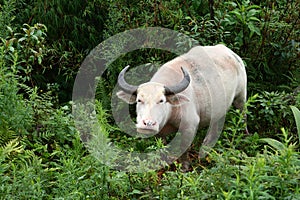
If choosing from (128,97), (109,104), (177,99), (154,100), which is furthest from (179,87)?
(109,104)

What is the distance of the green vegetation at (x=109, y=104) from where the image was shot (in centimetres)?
472

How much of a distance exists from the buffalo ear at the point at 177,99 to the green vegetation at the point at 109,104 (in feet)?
1.58

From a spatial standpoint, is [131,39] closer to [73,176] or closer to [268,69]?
[268,69]

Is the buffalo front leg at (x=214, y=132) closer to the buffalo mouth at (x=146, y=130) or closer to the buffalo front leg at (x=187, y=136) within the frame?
the buffalo front leg at (x=187, y=136)

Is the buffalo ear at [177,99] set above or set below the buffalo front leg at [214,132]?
above

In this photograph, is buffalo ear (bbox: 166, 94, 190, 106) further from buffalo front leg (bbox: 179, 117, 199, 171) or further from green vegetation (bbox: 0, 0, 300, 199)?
green vegetation (bbox: 0, 0, 300, 199)

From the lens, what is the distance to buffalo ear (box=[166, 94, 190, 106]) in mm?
6261

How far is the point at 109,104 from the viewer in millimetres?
7832

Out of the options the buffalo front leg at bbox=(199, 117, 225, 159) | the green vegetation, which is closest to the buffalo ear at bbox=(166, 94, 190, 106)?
the green vegetation

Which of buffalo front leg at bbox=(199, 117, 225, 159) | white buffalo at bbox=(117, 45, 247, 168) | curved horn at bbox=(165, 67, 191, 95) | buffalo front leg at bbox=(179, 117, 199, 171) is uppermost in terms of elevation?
curved horn at bbox=(165, 67, 191, 95)

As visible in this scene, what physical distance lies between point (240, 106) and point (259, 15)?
5.34ft

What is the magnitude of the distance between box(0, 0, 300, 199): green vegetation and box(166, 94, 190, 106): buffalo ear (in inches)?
19.0

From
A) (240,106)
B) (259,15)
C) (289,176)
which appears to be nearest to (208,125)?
(240,106)

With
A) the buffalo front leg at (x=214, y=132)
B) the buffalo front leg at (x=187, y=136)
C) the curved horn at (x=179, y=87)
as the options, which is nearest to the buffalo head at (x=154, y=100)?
the curved horn at (x=179, y=87)
